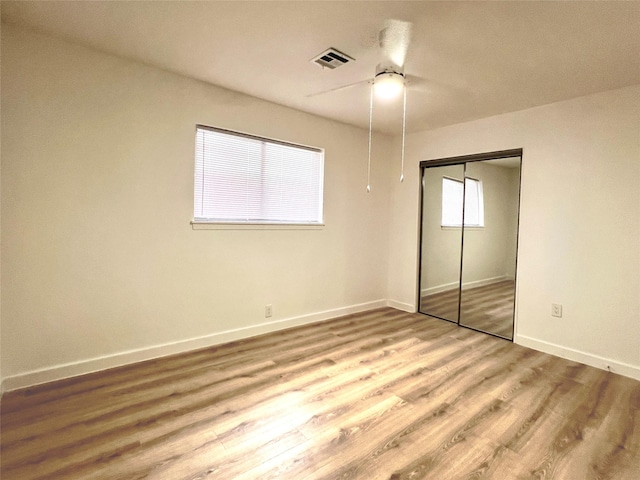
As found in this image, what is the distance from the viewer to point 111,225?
2535mm

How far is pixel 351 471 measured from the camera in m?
1.59

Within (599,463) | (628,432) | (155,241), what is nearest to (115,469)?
(155,241)

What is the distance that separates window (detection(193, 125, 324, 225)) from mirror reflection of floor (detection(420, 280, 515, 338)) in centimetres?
199

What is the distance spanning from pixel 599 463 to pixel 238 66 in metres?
3.47

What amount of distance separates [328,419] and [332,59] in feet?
8.22

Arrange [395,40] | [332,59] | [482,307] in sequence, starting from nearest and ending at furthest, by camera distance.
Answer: [395,40] < [332,59] < [482,307]

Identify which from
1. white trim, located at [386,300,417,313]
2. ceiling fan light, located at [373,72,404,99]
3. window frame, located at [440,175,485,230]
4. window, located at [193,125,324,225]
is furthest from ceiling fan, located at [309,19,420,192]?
white trim, located at [386,300,417,313]

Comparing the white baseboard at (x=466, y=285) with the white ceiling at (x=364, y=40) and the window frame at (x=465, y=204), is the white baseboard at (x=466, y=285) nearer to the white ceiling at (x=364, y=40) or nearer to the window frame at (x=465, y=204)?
the window frame at (x=465, y=204)

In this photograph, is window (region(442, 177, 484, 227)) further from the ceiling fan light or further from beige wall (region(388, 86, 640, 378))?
the ceiling fan light

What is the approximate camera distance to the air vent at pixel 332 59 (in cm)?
231

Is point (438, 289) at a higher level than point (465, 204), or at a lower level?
lower

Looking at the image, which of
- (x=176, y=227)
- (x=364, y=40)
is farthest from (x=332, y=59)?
(x=176, y=227)

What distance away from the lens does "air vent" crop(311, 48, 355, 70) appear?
90.8 inches

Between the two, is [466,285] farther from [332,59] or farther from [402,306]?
[332,59]
